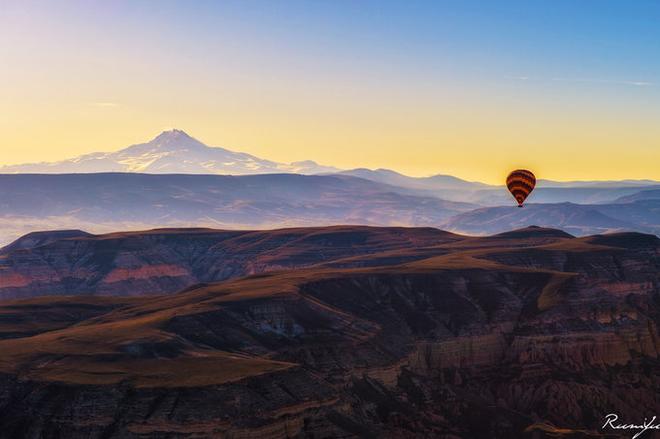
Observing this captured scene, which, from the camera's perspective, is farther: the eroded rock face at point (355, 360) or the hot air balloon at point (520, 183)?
the hot air balloon at point (520, 183)

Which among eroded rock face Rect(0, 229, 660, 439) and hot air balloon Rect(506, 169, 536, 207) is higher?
hot air balloon Rect(506, 169, 536, 207)

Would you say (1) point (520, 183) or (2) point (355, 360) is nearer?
(2) point (355, 360)

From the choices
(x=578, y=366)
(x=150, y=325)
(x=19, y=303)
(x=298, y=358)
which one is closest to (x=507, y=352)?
(x=578, y=366)

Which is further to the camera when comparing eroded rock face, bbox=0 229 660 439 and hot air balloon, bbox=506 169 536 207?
hot air balloon, bbox=506 169 536 207

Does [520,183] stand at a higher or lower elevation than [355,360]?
higher
